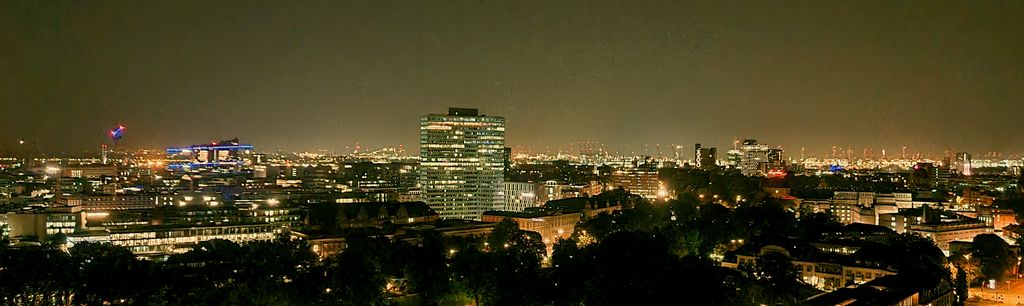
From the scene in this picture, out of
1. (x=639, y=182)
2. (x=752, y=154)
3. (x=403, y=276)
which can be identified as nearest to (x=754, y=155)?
(x=752, y=154)

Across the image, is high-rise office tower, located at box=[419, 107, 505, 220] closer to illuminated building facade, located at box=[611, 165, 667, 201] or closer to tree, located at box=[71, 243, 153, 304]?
illuminated building facade, located at box=[611, 165, 667, 201]

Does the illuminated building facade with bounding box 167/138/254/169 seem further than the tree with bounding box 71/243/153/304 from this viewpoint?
Yes

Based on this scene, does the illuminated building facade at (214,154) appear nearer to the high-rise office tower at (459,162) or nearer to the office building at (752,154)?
the high-rise office tower at (459,162)

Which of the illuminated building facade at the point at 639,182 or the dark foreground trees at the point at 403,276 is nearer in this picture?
the dark foreground trees at the point at 403,276

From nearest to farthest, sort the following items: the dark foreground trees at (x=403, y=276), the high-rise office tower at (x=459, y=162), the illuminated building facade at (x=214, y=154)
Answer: the dark foreground trees at (x=403, y=276) < the high-rise office tower at (x=459, y=162) < the illuminated building facade at (x=214, y=154)

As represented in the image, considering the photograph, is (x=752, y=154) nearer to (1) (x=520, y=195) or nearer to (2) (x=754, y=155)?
(2) (x=754, y=155)

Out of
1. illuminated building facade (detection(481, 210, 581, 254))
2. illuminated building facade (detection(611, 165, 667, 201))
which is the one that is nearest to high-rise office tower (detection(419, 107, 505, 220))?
illuminated building facade (detection(481, 210, 581, 254))

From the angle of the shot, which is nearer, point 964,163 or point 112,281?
point 112,281

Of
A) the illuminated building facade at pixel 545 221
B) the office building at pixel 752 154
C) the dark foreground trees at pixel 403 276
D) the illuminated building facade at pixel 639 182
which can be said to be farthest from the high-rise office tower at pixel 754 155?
the dark foreground trees at pixel 403 276
